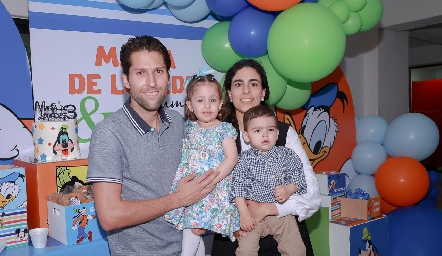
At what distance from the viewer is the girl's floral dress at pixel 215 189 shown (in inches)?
72.7

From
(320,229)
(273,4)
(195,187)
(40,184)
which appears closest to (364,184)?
(320,229)

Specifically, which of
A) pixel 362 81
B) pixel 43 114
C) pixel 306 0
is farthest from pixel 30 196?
pixel 362 81

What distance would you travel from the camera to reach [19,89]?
249 cm

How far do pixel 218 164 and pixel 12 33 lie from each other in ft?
4.94

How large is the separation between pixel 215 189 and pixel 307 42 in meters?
1.05

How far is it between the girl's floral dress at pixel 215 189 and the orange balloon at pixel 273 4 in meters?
0.96

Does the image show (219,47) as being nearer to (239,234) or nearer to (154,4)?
(154,4)

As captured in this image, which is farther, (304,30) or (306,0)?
(306,0)

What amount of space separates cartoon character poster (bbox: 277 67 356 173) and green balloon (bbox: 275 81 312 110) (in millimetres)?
713

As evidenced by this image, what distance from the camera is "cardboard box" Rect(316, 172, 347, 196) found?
3.72 meters

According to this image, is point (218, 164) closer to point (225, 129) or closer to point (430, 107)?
point (225, 129)

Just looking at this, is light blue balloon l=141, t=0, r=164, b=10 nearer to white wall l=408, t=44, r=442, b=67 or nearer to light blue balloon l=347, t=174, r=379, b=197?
light blue balloon l=347, t=174, r=379, b=197

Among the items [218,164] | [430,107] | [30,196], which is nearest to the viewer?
[218,164]

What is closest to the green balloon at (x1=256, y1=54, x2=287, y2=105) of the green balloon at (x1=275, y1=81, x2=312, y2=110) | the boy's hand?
the green balloon at (x1=275, y1=81, x2=312, y2=110)
